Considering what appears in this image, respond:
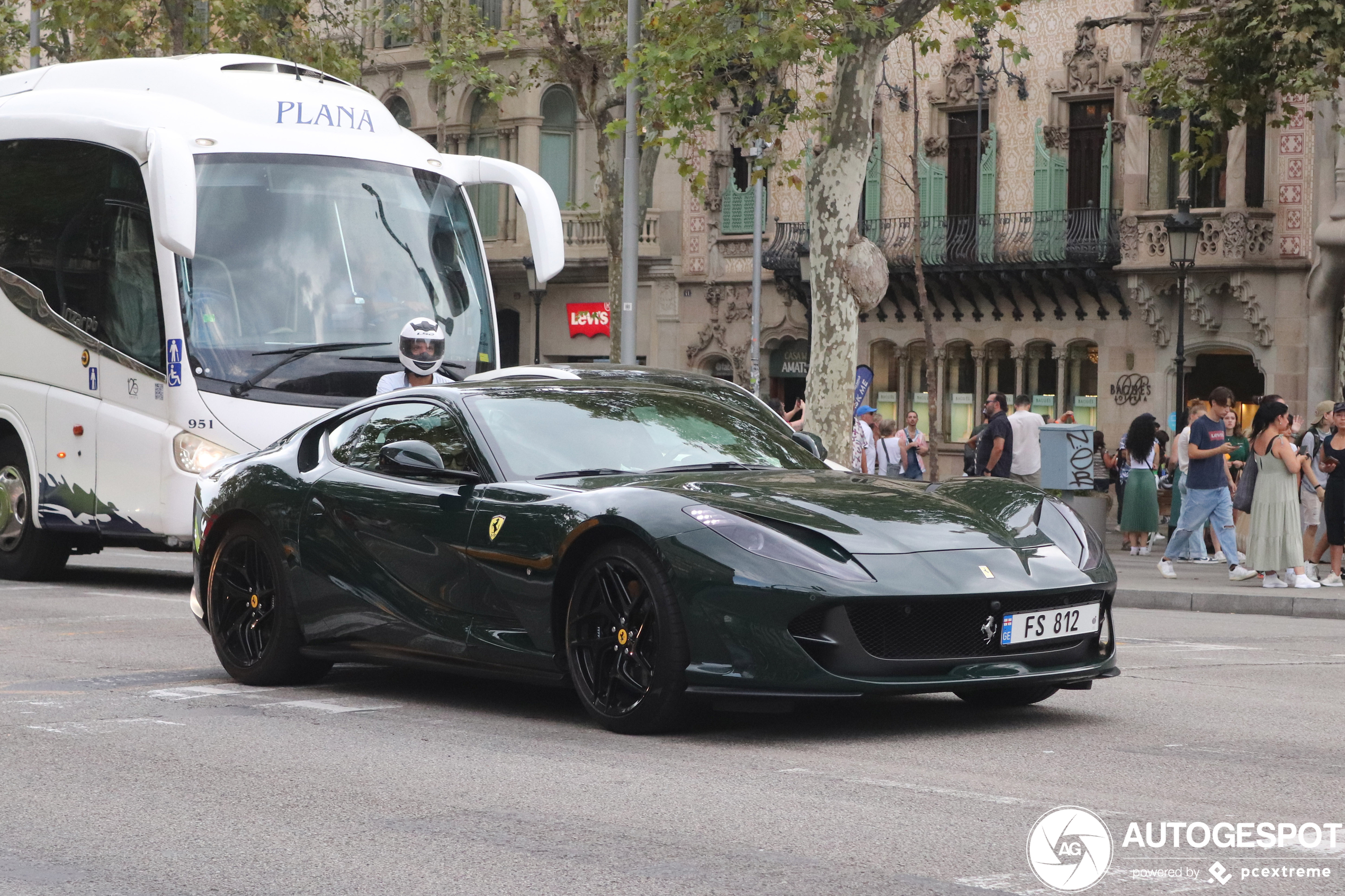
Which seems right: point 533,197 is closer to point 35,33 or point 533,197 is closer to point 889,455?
point 889,455

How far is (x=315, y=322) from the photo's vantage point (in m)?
14.0

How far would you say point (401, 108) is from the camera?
47.2 m

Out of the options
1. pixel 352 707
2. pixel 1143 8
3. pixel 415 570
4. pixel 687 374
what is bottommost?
pixel 352 707

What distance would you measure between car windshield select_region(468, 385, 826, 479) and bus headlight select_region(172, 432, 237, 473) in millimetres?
6046

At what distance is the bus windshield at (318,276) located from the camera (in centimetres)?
1391

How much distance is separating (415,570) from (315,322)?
642 cm

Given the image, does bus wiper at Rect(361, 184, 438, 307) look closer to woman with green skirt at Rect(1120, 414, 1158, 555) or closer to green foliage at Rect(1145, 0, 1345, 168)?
green foliage at Rect(1145, 0, 1345, 168)

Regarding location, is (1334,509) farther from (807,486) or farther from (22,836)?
(22,836)

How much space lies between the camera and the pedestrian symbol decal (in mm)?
13852

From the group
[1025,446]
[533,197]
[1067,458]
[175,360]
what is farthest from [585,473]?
[1025,446]

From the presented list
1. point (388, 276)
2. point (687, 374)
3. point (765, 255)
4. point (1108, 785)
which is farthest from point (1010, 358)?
point (1108, 785)

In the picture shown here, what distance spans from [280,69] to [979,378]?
2295cm

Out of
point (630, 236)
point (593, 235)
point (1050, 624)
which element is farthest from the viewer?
point (593, 235)

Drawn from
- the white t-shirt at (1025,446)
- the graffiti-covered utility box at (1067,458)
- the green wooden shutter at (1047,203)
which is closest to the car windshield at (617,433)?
the graffiti-covered utility box at (1067,458)
